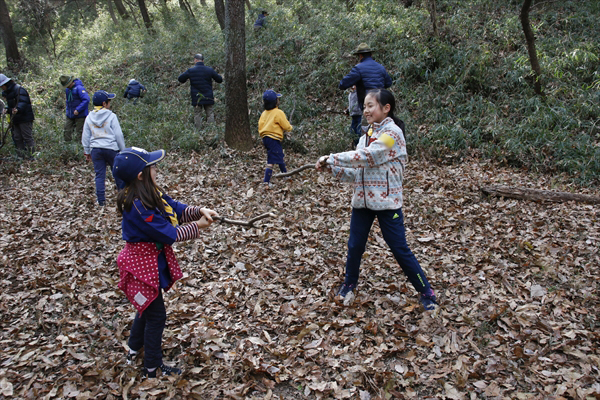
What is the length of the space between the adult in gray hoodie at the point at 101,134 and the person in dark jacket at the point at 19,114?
4106 mm

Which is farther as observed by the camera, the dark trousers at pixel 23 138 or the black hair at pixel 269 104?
the dark trousers at pixel 23 138

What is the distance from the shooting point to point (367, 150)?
3.73 m

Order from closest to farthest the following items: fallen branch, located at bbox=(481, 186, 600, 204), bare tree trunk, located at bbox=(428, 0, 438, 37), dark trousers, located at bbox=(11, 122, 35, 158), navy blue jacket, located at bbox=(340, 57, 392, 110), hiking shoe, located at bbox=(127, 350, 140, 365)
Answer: hiking shoe, located at bbox=(127, 350, 140, 365) < fallen branch, located at bbox=(481, 186, 600, 204) < navy blue jacket, located at bbox=(340, 57, 392, 110) < dark trousers, located at bbox=(11, 122, 35, 158) < bare tree trunk, located at bbox=(428, 0, 438, 37)

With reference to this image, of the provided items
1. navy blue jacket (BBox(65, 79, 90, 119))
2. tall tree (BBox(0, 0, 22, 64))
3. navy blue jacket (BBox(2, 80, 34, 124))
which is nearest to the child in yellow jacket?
navy blue jacket (BBox(65, 79, 90, 119))

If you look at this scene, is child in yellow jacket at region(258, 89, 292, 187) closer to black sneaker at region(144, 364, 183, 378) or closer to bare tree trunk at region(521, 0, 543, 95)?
black sneaker at region(144, 364, 183, 378)

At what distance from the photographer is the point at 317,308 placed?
4.52 m

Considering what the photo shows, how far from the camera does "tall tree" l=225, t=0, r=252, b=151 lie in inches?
356

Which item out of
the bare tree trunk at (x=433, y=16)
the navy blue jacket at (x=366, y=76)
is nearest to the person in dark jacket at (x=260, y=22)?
the bare tree trunk at (x=433, y=16)

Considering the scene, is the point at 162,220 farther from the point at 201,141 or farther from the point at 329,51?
the point at 329,51

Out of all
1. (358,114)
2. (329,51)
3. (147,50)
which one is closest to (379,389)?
(358,114)

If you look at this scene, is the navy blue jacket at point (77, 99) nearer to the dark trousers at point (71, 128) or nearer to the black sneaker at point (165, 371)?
the dark trousers at point (71, 128)

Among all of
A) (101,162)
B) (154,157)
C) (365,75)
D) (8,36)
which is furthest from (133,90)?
(154,157)

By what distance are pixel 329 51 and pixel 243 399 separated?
11945mm

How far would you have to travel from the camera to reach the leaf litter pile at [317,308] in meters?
3.56
